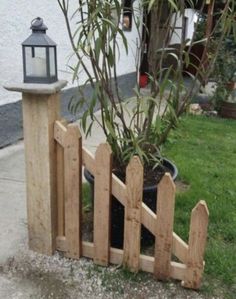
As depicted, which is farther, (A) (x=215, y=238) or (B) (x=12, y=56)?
(B) (x=12, y=56)

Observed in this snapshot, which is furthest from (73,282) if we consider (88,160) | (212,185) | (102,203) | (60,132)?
(212,185)

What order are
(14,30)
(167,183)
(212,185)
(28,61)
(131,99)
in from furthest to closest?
(14,30), (212,185), (131,99), (28,61), (167,183)

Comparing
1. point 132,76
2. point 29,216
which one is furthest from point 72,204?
point 132,76

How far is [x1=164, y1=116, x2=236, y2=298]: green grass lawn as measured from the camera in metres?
2.45

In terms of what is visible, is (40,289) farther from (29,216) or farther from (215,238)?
(215,238)

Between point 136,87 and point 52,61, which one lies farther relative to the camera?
point 136,87

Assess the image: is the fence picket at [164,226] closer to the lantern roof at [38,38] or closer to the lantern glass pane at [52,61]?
the lantern glass pane at [52,61]

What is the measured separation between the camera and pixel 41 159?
2.33 metres

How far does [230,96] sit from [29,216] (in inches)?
211

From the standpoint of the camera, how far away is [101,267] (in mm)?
2445

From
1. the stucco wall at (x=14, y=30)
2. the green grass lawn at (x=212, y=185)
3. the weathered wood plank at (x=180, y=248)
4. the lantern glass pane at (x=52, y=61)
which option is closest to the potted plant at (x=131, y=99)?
the lantern glass pane at (x=52, y=61)

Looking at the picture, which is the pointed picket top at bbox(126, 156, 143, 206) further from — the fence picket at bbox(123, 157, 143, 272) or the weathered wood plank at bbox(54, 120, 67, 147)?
the weathered wood plank at bbox(54, 120, 67, 147)

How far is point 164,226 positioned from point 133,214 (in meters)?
0.18

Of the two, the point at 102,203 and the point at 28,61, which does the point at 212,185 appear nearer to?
the point at 102,203
